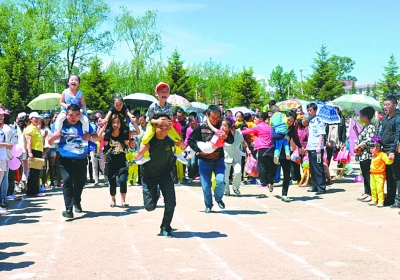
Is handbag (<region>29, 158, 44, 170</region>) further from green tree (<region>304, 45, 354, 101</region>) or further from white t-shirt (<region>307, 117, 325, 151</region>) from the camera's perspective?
green tree (<region>304, 45, 354, 101</region>)

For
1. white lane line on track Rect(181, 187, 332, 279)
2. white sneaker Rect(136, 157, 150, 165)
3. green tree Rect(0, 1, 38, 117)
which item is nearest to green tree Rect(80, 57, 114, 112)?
green tree Rect(0, 1, 38, 117)

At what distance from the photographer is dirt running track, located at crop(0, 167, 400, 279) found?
5281mm

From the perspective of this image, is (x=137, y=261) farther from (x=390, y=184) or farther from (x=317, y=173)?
(x=317, y=173)

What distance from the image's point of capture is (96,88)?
4638 centimetres

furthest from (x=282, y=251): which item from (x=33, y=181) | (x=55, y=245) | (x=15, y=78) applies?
(x=15, y=78)

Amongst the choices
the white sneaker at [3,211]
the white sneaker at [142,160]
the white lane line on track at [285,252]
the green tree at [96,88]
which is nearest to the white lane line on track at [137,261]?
the white sneaker at [142,160]

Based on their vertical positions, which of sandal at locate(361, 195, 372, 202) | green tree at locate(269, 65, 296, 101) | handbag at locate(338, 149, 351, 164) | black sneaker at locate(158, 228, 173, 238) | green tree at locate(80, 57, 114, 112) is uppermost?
green tree at locate(269, 65, 296, 101)

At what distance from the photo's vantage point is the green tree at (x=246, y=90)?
53.8 meters

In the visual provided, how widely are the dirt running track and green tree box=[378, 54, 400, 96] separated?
6970cm

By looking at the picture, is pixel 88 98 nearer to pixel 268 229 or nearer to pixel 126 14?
pixel 126 14

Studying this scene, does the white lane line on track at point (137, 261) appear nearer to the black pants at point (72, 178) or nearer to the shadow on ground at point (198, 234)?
the shadow on ground at point (198, 234)

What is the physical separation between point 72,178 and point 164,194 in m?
2.45

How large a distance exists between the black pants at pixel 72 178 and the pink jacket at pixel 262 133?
5613 mm

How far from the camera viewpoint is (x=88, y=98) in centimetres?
4653
